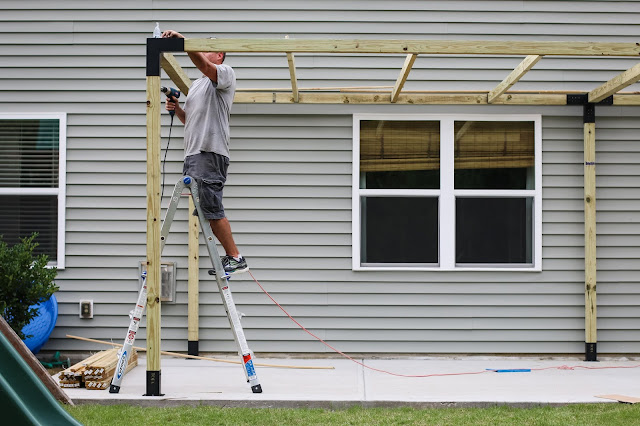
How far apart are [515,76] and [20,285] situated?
399cm

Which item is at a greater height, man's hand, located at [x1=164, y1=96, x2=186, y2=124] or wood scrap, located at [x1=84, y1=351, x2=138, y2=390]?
man's hand, located at [x1=164, y1=96, x2=186, y2=124]

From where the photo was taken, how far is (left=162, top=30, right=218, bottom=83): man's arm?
4.17 m

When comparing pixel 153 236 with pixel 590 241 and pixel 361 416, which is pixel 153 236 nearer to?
pixel 361 416

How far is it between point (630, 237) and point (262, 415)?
3770 mm

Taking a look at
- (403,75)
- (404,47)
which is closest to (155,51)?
(404,47)

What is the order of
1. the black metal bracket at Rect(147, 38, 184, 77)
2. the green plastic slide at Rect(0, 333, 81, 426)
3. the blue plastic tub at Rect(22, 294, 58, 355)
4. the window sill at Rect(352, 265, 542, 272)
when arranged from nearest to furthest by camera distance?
the green plastic slide at Rect(0, 333, 81, 426), the black metal bracket at Rect(147, 38, 184, 77), the blue plastic tub at Rect(22, 294, 58, 355), the window sill at Rect(352, 265, 542, 272)

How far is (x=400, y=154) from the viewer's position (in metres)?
6.09

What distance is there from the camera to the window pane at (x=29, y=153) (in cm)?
608

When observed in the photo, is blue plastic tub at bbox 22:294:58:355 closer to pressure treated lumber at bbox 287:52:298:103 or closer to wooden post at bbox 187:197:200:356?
wooden post at bbox 187:197:200:356

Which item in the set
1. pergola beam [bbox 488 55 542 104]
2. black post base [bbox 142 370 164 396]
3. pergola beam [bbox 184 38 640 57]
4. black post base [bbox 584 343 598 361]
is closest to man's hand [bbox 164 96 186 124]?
pergola beam [bbox 184 38 640 57]

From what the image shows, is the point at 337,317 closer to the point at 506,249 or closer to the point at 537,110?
the point at 506,249

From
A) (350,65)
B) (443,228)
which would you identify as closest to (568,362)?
(443,228)

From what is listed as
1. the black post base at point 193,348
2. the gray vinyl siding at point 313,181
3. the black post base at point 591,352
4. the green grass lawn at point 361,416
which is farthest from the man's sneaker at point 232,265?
the black post base at point 591,352

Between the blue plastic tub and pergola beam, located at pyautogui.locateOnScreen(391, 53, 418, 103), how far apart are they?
10.8 feet
